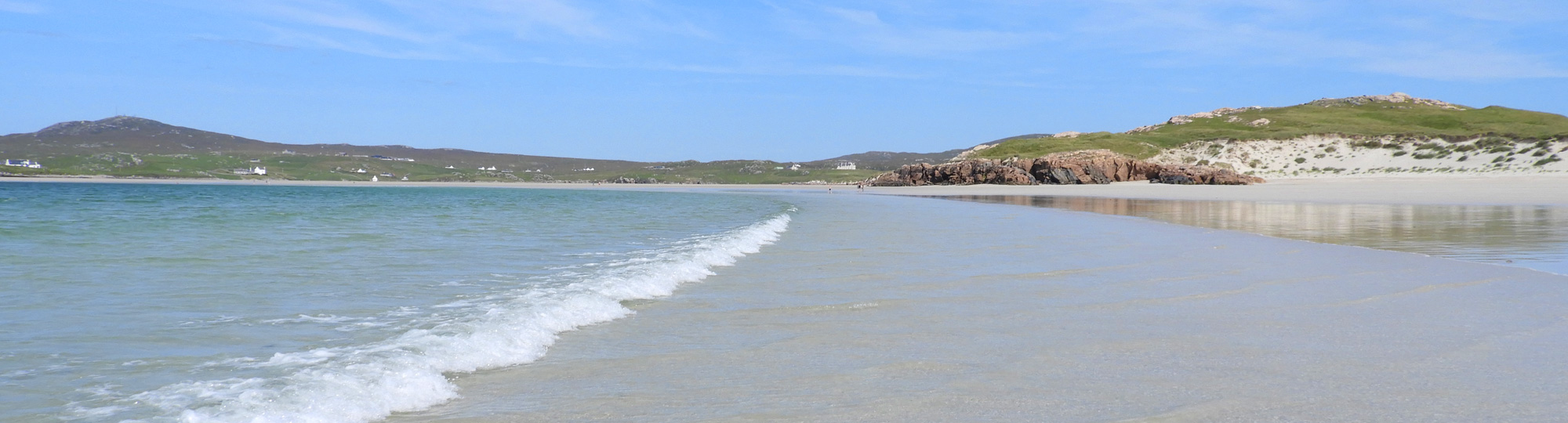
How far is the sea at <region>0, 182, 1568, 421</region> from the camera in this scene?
3.54 meters

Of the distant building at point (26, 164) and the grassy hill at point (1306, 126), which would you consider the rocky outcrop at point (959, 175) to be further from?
the distant building at point (26, 164)

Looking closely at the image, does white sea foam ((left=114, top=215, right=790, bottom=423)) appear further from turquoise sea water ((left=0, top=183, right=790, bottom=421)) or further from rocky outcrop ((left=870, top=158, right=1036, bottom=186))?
rocky outcrop ((left=870, top=158, right=1036, bottom=186))

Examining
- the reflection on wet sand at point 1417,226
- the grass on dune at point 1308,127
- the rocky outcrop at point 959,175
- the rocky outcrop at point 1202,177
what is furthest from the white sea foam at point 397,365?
the grass on dune at point 1308,127

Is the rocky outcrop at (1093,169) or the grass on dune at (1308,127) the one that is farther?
the grass on dune at (1308,127)

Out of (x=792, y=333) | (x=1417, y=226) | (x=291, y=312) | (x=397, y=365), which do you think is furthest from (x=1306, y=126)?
(x=397, y=365)

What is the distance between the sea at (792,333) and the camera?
139 inches

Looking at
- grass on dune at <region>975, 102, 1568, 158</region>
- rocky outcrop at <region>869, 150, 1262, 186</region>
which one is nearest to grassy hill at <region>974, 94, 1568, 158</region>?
grass on dune at <region>975, 102, 1568, 158</region>

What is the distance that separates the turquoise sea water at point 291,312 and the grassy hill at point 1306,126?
67.0m

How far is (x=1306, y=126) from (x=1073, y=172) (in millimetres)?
34840

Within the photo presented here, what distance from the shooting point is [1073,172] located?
56.7m

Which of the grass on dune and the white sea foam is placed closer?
the white sea foam

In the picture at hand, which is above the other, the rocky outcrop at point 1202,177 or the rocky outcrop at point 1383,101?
the rocky outcrop at point 1383,101

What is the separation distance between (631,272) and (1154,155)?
235 ft

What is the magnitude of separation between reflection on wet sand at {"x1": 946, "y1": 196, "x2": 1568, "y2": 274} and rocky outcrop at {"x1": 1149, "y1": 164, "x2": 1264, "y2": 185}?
25.2m
